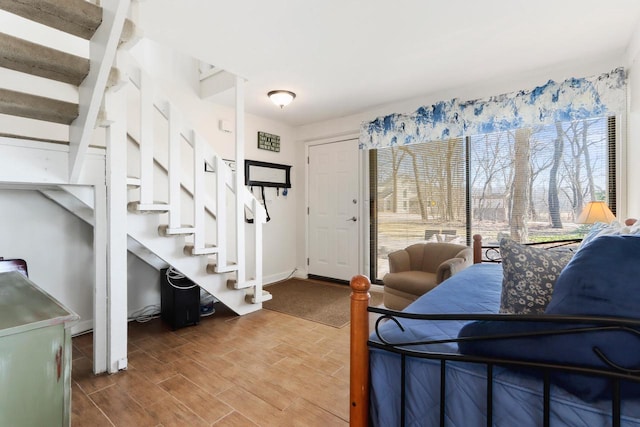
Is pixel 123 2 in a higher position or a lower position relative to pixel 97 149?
higher

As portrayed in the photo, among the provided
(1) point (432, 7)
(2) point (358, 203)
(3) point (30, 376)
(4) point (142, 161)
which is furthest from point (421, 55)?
(3) point (30, 376)

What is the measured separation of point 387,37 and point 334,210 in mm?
2501

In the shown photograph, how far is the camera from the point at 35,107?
1566mm

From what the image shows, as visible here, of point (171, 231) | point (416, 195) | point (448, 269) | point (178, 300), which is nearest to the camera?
point (171, 231)

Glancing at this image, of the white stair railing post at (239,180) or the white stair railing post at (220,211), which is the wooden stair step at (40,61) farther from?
the white stair railing post at (239,180)

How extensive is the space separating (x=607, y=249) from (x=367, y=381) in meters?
0.82

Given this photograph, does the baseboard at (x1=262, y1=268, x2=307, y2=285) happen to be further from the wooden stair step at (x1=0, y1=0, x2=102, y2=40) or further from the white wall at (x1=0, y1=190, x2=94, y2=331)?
the wooden stair step at (x1=0, y1=0, x2=102, y2=40)

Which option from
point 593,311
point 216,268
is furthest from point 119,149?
point 593,311

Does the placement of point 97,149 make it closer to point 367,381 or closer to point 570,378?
point 367,381

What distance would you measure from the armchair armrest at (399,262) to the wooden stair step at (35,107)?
108 inches

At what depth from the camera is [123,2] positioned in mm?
1244

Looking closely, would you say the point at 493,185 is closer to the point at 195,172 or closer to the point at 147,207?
the point at 195,172

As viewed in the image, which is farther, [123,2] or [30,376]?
[123,2]

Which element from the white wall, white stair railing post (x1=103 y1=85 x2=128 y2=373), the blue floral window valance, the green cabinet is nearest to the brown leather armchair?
the blue floral window valance
